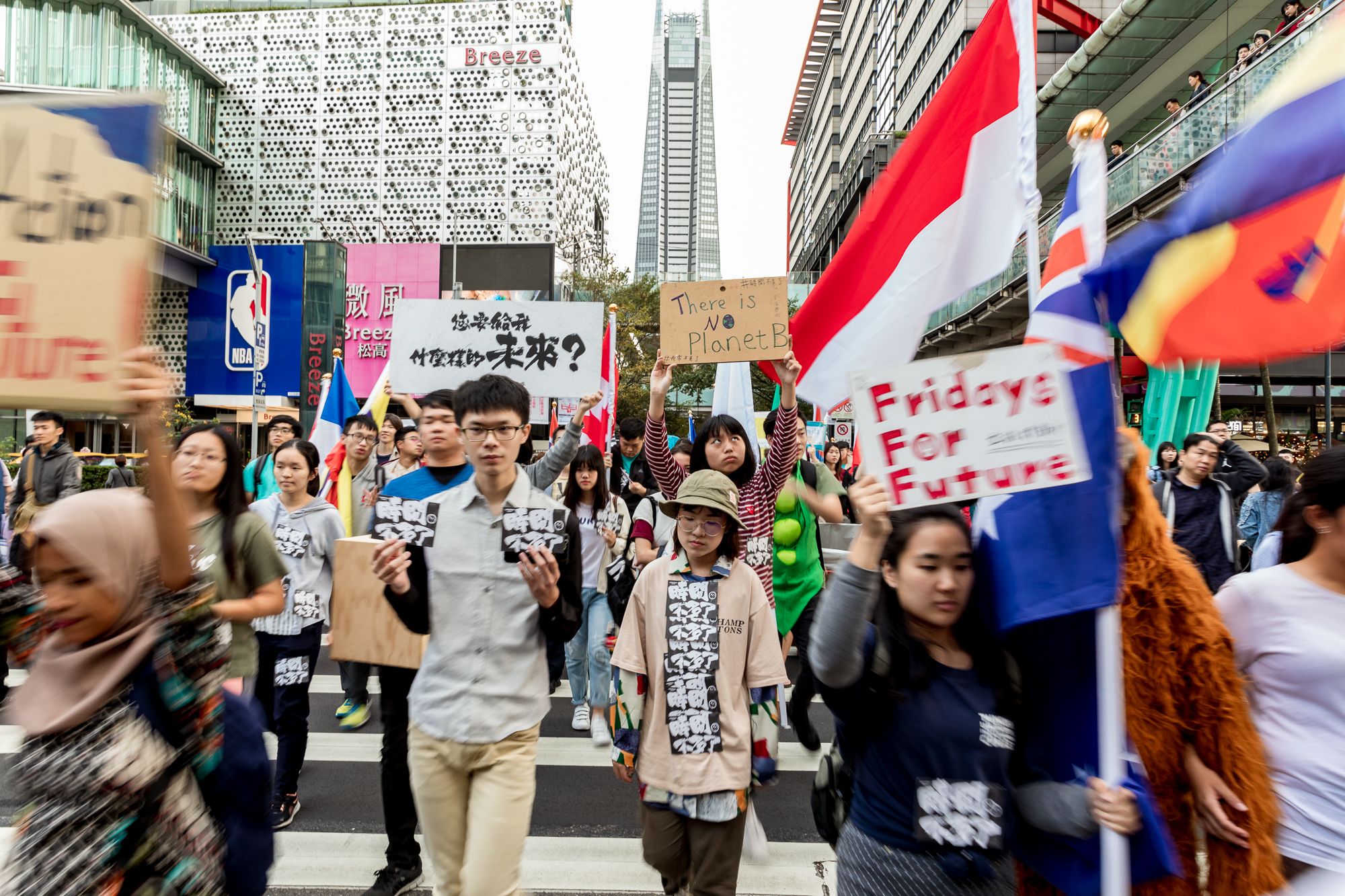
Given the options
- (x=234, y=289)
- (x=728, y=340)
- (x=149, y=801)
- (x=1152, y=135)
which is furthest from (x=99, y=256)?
(x=234, y=289)

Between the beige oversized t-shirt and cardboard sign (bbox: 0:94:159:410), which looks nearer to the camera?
cardboard sign (bbox: 0:94:159:410)

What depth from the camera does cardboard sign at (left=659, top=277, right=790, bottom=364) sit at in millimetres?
4312

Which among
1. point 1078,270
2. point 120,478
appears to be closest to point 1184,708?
point 1078,270

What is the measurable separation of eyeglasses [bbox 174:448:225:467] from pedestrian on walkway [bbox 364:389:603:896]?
0.65 m

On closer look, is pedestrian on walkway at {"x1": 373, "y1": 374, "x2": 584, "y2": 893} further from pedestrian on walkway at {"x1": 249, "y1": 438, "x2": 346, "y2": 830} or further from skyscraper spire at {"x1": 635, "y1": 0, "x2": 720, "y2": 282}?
skyscraper spire at {"x1": 635, "y1": 0, "x2": 720, "y2": 282}

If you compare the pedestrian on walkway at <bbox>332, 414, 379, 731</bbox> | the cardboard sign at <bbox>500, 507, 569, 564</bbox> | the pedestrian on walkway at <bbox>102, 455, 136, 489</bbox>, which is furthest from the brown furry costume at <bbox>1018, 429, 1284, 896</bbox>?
the pedestrian on walkway at <bbox>102, 455, 136, 489</bbox>

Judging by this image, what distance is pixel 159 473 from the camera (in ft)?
5.45

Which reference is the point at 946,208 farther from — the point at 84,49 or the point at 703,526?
the point at 84,49

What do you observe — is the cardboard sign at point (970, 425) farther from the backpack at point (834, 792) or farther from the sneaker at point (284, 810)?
the sneaker at point (284, 810)

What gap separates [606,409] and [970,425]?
226 inches

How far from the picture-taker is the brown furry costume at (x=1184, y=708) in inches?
77.4

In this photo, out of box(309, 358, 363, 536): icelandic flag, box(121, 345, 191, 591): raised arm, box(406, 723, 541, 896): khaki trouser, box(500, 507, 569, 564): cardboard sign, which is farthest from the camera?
box(309, 358, 363, 536): icelandic flag

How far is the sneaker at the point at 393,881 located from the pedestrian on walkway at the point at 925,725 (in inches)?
81.4

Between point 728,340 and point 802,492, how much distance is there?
73.6 inches
